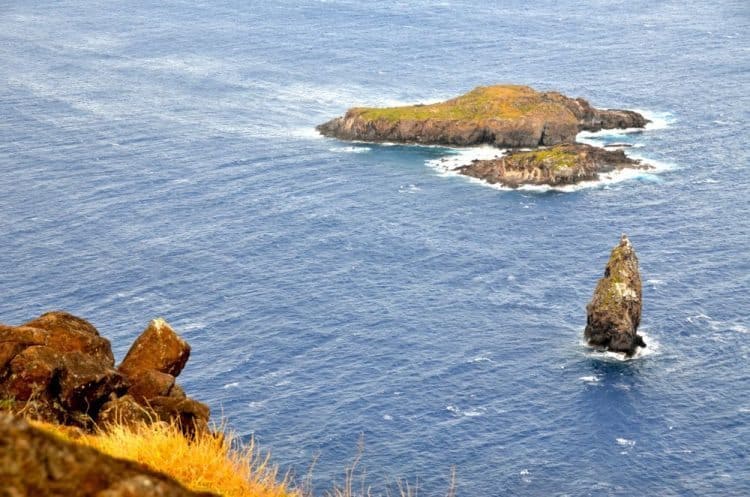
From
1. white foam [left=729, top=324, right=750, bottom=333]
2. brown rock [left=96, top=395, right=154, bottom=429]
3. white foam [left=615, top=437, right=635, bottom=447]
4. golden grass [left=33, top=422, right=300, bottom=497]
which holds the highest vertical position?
golden grass [left=33, top=422, right=300, bottom=497]

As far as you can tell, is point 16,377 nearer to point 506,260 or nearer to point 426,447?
point 426,447

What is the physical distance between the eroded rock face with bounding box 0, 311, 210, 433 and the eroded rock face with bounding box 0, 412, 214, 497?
20.5 metres

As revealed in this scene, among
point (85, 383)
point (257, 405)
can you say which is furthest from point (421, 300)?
point (85, 383)

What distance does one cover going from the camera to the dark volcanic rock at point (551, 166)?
18262 cm

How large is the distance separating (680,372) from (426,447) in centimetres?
3119

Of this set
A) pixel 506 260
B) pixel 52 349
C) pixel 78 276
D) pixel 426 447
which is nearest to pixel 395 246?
pixel 506 260

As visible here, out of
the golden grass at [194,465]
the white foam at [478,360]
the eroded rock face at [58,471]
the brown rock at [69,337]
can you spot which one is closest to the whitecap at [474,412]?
the white foam at [478,360]

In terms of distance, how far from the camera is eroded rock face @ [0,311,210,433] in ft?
107

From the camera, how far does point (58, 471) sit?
32.8 feet

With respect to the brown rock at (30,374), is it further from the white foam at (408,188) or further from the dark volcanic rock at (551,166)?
the dark volcanic rock at (551,166)

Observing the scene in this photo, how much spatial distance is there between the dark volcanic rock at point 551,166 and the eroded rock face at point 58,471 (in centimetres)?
17402

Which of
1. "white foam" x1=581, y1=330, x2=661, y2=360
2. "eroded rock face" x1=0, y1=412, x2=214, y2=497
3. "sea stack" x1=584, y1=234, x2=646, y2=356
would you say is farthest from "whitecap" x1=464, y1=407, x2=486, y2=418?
"eroded rock face" x1=0, y1=412, x2=214, y2=497

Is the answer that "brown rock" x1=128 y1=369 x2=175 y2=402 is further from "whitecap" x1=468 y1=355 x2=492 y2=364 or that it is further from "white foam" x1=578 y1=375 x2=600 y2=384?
Result: "whitecap" x1=468 y1=355 x2=492 y2=364

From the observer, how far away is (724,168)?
183m
